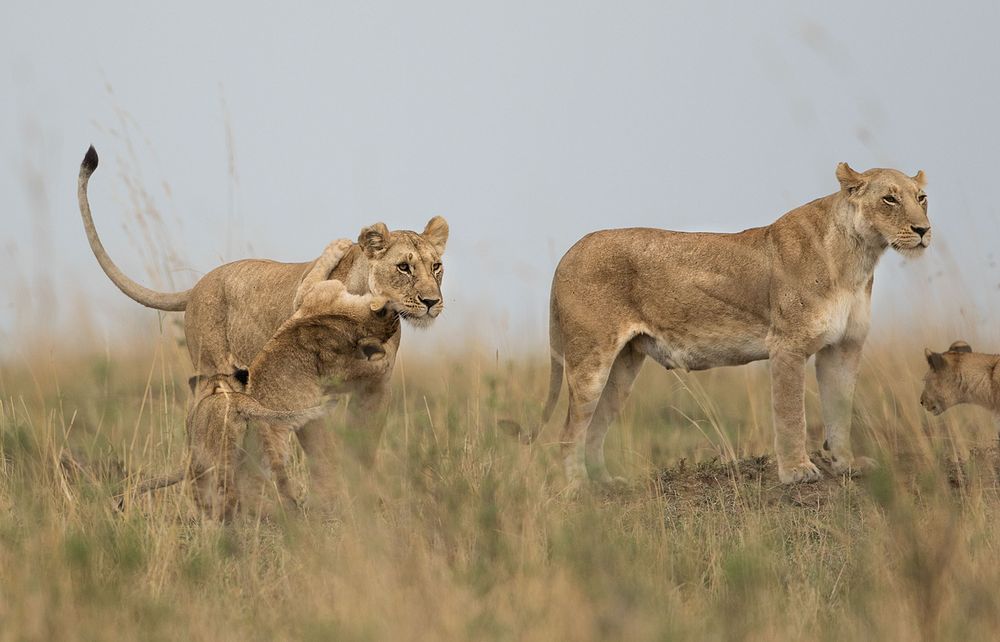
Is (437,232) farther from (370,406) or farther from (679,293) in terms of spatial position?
(679,293)

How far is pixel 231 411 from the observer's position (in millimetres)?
6215

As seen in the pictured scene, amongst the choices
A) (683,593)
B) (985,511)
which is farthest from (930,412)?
(683,593)

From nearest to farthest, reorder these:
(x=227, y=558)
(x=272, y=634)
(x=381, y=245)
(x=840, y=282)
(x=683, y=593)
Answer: (x=272, y=634) → (x=683, y=593) → (x=227, y=558) → (x=381, y=245) → (x=840, y=282)

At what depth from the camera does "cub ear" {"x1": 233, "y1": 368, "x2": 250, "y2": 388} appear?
251 inches

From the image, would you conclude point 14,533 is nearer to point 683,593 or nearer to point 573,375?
point 683,593

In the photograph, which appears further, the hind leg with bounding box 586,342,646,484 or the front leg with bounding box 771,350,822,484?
the hind leg with bounding box 586,342,646,484

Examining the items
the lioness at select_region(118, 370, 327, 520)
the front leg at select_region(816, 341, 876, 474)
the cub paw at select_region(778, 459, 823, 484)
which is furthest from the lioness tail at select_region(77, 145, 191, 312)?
the front leg at select_region(816, 341, 876, 474)

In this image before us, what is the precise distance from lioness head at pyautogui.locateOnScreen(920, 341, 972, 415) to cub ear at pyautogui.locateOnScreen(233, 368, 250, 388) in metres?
4.07

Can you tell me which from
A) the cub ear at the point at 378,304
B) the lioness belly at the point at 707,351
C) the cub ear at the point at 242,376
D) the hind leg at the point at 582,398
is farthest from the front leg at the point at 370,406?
the lioness belly at the point at 707,351

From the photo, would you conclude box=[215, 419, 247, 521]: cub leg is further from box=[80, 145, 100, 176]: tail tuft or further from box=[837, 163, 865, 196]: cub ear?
box=[837, 163, 865, 196]: cub ear

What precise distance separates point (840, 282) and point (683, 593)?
2933 mm

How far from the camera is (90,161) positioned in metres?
8.20

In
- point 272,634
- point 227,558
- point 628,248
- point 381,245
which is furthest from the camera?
point 628,248

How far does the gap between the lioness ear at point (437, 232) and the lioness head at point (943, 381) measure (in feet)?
9.78
